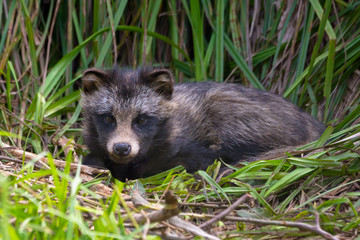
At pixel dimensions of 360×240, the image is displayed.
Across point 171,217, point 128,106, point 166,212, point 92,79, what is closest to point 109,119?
point 128,106

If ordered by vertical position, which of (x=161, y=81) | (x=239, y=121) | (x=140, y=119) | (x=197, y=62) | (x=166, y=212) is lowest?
(x=239, y=121)

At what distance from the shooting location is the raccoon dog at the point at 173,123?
5.43 m

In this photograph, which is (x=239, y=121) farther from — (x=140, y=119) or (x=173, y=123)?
(x=140, y=119)

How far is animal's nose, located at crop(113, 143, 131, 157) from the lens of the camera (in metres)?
5.05

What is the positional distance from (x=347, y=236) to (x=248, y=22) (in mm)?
4174

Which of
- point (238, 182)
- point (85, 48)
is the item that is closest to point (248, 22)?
point (85, 48)

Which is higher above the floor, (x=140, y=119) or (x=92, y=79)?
(x=92, y=79)

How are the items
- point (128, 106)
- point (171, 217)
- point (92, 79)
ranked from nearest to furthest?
point (171, 217), point (128, 106), point (92, 79)

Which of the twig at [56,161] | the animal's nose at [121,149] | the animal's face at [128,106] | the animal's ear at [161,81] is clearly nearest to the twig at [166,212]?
the twig at [56,161]

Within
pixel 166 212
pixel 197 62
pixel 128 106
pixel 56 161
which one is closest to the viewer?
pixel 166 212

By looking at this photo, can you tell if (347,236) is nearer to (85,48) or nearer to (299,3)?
(299,3)

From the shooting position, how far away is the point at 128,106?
213 inches

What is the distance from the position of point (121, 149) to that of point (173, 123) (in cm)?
89

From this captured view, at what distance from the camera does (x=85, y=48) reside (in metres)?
7.14
